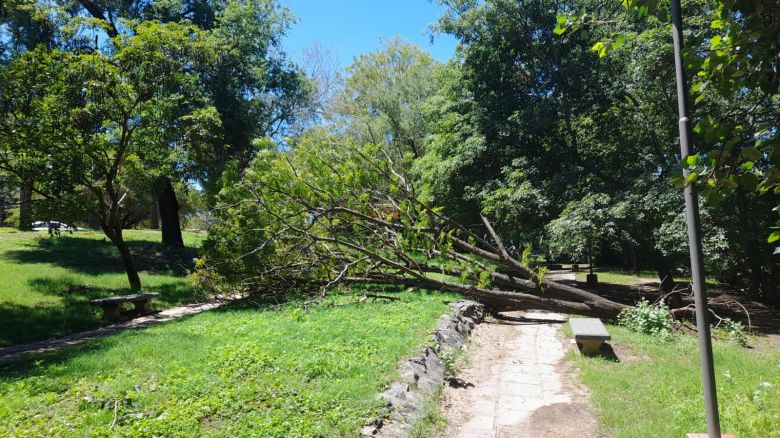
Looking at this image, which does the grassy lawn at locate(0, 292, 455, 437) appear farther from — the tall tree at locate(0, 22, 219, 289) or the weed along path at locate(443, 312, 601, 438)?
the tall tree at locate(0, 22, 219, 289)

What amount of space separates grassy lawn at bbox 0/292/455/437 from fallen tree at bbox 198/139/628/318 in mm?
2599

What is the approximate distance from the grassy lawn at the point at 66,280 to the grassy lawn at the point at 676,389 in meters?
8.85

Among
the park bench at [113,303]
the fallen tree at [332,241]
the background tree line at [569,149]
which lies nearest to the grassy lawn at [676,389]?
the fallen tree at [332,241]

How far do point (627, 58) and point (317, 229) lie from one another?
8.80 metres

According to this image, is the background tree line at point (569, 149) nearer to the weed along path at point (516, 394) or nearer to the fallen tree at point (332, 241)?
the fallen tree at point (332, 241)

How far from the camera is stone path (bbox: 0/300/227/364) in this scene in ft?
24.3

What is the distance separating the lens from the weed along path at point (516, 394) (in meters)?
5.02

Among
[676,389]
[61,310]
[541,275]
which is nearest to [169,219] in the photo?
[61,310]

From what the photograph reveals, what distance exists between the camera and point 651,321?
912 centimetres

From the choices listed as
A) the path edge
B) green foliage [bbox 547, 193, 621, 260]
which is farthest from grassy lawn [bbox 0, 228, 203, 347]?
green foliage [bbox 547, 193, 621, 260]

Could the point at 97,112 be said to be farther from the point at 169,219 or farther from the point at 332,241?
the point at 169,219

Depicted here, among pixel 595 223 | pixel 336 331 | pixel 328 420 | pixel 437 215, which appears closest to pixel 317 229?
pixel 437 215

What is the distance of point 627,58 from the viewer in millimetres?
12625

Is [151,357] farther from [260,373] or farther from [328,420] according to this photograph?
[328,420]
